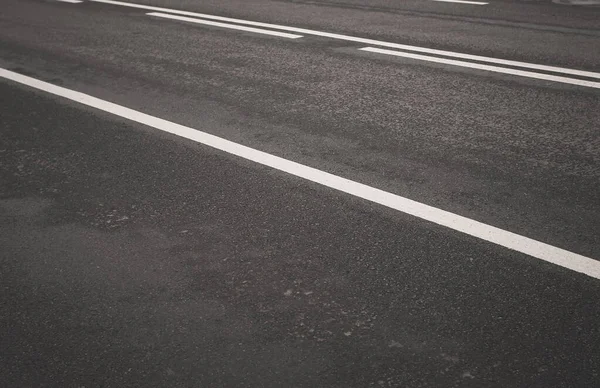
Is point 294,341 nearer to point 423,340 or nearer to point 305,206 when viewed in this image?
point 423,340

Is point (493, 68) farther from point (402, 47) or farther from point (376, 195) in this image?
point (376, 195)

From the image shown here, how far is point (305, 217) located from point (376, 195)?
564mm

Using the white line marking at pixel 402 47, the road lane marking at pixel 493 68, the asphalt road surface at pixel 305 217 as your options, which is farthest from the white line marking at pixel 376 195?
the white line marking at pixel 402 47

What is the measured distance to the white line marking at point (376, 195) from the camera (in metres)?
3.59

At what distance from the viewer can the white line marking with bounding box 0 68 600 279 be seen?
3.59 m

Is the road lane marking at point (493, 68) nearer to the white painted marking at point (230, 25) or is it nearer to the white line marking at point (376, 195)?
the white painted marking at point (230, 25)

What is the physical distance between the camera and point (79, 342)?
3105mm

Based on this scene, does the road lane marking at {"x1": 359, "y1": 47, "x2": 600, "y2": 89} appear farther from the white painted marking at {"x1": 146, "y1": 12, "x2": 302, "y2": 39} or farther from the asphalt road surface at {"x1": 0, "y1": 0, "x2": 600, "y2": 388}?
the white painted marking at {"x1": 146, "y1": 12, "x2": 302, "y2": 39}

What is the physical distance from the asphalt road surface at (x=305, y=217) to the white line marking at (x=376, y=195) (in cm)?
2

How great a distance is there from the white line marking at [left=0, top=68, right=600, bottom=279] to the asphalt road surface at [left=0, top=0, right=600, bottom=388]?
0.8 inches

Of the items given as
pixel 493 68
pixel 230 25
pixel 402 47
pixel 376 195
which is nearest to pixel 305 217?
pixel 376 195

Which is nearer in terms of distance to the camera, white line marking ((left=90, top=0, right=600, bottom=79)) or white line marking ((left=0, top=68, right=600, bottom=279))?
white line marking ((left=0, top=68, right=600, bottom=279))

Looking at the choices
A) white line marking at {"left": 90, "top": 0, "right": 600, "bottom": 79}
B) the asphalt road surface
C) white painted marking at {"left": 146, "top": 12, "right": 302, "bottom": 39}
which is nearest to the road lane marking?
the asphalt road surface

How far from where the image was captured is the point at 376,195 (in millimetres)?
4367
